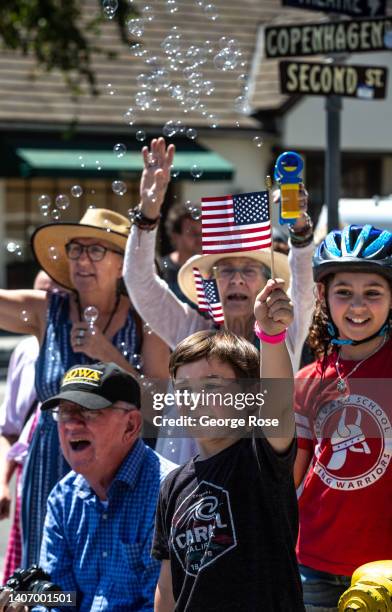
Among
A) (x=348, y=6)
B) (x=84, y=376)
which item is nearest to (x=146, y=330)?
(x=84, y=376)

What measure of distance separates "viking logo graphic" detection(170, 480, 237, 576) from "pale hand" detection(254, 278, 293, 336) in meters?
0.43

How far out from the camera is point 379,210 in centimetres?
653

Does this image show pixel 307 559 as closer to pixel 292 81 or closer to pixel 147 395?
pixel 147 395

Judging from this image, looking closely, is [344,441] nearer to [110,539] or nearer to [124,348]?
[110,539]

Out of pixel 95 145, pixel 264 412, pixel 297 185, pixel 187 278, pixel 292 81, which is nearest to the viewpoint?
pixel 264 412

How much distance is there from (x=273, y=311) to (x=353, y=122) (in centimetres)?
1794

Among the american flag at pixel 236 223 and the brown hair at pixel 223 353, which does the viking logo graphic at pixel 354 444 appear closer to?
the brown hair at pixel 223 353

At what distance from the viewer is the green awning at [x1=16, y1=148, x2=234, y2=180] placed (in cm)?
1775

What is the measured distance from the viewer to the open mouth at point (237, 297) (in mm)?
3779

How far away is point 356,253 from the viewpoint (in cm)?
312

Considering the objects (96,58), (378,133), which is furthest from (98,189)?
(378,133)

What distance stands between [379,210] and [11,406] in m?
2.72

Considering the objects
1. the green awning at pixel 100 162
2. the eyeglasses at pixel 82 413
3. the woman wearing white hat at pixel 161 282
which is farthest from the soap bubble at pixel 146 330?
the green awning at pixel 100 162

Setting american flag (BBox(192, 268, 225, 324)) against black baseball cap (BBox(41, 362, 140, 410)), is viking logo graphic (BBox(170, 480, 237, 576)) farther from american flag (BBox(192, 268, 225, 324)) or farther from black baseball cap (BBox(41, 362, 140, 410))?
american flag (BBox(192, 268, 225, 324))
